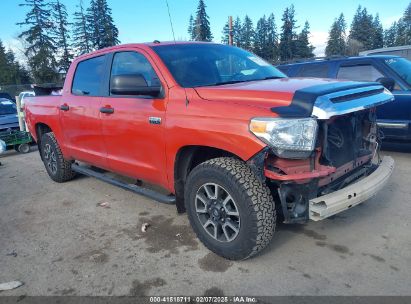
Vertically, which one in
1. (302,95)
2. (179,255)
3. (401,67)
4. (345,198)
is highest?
(401,67)

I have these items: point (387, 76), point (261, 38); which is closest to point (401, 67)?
point (387, 76)

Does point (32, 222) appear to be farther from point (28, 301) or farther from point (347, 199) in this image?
point (347, 199)

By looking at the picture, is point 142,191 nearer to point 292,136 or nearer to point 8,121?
point 292,136

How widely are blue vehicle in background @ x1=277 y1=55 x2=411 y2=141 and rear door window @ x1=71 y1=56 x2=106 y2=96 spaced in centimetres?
430

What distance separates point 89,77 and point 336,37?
257 ft

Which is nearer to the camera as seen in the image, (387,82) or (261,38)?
(387,82)

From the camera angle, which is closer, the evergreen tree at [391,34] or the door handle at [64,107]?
the door handle at [64,107]

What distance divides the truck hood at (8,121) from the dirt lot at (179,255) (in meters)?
6.10

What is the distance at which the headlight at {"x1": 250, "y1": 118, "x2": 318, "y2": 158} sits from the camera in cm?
270

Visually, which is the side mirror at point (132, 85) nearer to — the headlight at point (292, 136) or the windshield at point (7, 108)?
the headlight at point (292, 136)

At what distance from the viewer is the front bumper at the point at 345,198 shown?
2.78 metres

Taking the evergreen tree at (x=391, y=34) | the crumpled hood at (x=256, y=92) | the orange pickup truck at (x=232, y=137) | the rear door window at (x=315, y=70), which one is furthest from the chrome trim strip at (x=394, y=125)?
the evergreen tree at (x=391, y=34)

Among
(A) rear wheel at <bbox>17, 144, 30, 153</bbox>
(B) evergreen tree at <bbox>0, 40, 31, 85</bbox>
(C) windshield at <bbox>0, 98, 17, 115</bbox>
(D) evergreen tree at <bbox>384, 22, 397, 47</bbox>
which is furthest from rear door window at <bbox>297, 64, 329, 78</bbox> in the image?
(D) evergreen tree at <bbox>384, 22, 397, 47</bbox>

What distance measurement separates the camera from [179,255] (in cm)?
342
